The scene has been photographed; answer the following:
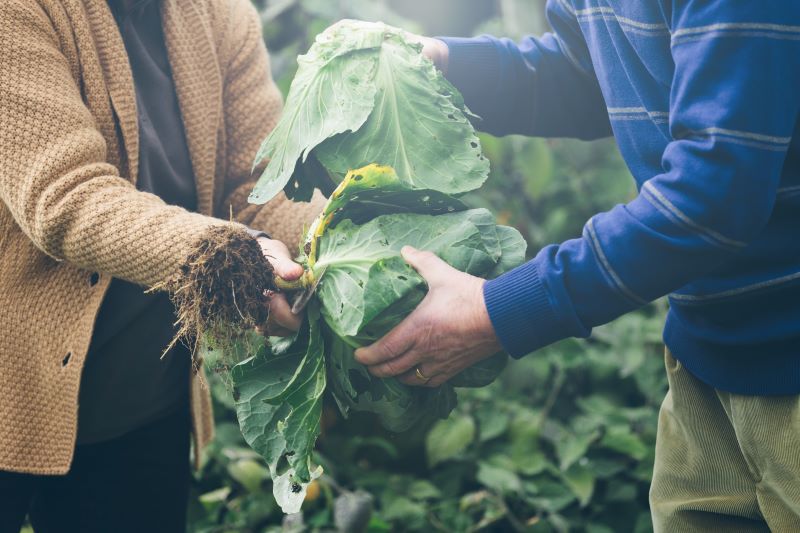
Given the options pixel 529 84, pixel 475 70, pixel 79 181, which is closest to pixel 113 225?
pixel 79 181

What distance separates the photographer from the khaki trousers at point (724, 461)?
5.19ft

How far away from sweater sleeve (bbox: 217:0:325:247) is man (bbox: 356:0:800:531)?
62cm

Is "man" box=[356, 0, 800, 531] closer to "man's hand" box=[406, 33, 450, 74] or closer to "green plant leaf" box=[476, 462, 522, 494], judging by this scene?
"man's hand" box=[406, 33, 450, 74]

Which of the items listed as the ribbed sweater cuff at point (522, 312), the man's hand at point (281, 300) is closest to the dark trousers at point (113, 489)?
the man's hand at point (281, 300)

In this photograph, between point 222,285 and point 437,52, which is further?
point 437,52

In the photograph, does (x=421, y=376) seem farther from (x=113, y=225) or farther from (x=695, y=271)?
(x=113, y=225)

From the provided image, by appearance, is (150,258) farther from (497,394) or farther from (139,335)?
(497,394)

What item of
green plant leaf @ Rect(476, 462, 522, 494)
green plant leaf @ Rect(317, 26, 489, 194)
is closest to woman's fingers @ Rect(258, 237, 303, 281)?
green plant leaf @ Rect(317, 26, 489, 194)

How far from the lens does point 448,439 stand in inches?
129

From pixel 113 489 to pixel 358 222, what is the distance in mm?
941

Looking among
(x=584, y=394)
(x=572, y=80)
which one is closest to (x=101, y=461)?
(x=572, y=80)

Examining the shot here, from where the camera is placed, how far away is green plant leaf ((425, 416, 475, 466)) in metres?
3.26

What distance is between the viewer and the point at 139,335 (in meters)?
2.01

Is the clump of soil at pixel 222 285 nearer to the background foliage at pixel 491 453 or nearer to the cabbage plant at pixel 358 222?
the cabbage plant at pixel 358 222
